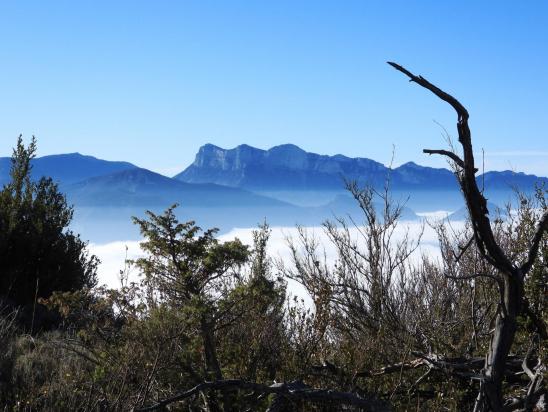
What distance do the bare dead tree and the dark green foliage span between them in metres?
10.4

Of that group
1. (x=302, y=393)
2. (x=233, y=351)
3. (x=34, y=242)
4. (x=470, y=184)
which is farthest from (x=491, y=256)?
(x=34, y=242)

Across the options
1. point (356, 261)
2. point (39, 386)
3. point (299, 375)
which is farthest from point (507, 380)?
point (356, 261)

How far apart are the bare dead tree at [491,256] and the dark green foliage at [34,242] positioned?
34.1ft

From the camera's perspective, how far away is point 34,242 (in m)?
12.9

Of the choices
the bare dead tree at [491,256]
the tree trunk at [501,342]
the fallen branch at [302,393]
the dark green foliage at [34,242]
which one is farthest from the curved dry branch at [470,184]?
the dark green foliage at [34,242]

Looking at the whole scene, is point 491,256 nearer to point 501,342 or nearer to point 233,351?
point 501,342

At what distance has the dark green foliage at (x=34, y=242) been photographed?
12641 millimetres

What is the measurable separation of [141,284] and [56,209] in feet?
28.2

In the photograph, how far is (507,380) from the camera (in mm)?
4684

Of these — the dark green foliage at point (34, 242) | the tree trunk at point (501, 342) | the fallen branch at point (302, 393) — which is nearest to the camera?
the tree trunk at point (501, 342)

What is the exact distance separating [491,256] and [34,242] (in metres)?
11.6

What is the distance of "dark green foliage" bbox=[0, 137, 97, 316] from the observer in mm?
12641

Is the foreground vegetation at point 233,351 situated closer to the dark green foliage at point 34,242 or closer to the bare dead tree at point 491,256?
the bare dead tree at point 491,256

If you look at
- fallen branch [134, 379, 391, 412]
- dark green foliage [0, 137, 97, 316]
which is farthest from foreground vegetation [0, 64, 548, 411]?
dark green foliage [0, 137, 97, 316]
